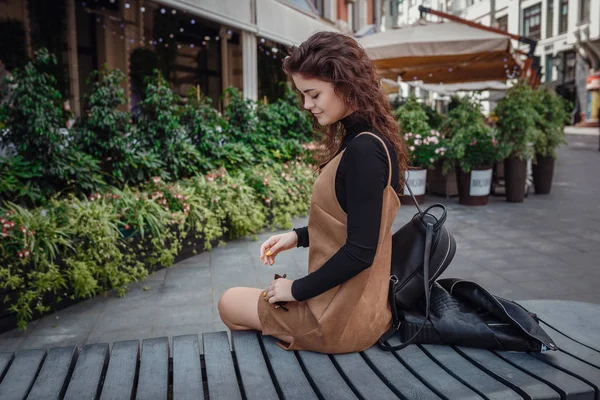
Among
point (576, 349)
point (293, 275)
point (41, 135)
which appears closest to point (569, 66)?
point (293, 275)

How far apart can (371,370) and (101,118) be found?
485 cm

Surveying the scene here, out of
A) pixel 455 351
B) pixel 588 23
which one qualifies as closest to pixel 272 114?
pixel 455 351

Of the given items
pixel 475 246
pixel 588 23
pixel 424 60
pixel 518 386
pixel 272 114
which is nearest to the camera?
pixel 518 386

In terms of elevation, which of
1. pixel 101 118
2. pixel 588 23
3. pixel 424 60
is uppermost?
pixel 588 23

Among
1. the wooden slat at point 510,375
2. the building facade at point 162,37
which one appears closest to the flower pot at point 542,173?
the building facade at point 162,37

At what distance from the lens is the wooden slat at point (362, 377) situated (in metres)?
1.61

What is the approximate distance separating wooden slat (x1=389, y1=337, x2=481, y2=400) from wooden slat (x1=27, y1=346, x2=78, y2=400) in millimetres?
1120

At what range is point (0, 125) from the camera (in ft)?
16.6

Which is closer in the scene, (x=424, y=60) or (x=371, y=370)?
Answer: (x=371, y=370)

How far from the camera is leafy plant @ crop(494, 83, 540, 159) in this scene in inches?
320

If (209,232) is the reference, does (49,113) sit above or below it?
above

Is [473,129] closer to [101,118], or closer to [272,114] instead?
[272,114]

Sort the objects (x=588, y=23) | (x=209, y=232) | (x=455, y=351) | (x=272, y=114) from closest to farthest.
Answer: (x=455, y=351), (x=209, y=232), (x=272, y=114), (x=588, y=23)

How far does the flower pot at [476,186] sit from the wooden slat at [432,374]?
6.73 m
